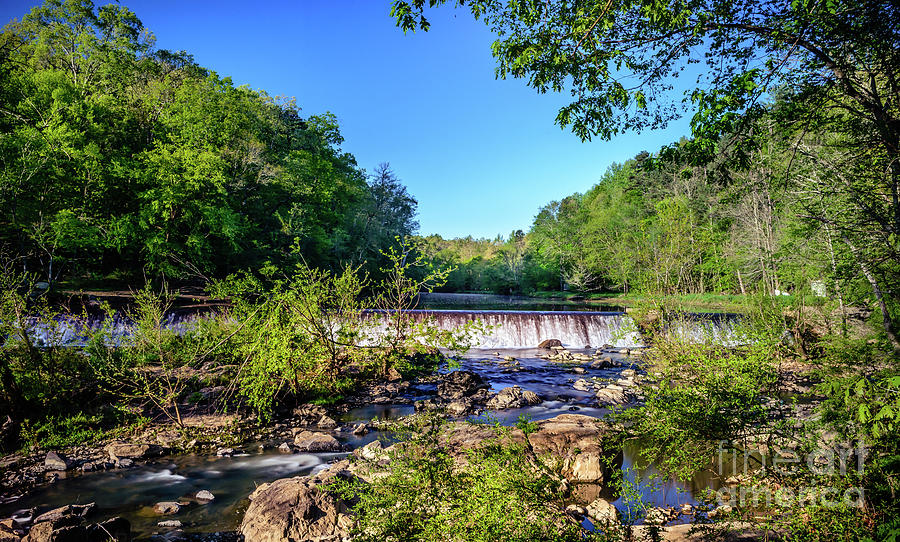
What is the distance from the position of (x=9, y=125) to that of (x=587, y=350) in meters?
31.3

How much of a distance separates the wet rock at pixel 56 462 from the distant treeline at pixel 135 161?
8846 mm

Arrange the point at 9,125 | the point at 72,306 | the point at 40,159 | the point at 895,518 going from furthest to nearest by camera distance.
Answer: the point at 9,125 → the point at 40,159 → the point at 72,306 → the point at 895,518

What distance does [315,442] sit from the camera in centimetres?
774

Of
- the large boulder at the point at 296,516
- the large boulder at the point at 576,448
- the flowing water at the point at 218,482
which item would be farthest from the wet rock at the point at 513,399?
the large boulder at the point at 296,516

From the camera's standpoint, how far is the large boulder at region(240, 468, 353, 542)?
4684 millimetres

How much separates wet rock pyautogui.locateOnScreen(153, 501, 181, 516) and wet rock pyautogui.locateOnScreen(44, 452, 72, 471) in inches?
86.0

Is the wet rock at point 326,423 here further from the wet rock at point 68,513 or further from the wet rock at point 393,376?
the wet rock at point 68,513

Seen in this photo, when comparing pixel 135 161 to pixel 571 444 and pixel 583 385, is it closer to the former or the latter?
pixel 583 385

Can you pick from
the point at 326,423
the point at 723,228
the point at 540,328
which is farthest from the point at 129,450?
the point at 723,228

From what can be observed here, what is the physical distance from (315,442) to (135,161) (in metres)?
23.6

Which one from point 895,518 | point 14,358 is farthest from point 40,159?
point 895,518

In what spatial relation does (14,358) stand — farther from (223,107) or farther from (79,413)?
(223,107)

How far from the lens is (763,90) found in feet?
13.5

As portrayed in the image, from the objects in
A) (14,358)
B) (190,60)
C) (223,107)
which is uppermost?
(190,60)
